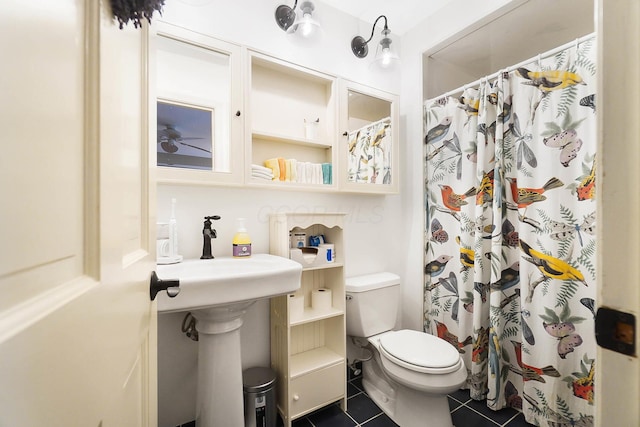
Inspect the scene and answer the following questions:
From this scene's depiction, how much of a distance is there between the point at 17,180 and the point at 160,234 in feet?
3.84

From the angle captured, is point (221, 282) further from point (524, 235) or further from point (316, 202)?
point (524, 235)

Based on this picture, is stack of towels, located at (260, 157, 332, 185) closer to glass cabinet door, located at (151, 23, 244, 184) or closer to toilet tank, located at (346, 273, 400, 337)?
glass cabinet door, located at (151, 23, 244, 184)

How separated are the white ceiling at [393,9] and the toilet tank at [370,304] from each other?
1783 millimetres

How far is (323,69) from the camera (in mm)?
1735

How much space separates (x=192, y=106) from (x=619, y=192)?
147 centimetres

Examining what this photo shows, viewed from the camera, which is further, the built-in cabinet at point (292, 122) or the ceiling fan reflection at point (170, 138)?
the built-in cabinet at point (292, 122)

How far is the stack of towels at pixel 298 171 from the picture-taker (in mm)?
1529

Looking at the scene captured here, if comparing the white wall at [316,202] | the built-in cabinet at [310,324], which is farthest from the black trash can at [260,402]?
the white wall at [316,202]

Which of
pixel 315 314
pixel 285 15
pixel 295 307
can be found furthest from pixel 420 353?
pixel 285 15

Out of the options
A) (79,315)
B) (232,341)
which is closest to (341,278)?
(232,341)

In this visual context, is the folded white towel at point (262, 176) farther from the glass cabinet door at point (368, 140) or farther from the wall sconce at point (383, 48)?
the wall sconce at point (383, 48)

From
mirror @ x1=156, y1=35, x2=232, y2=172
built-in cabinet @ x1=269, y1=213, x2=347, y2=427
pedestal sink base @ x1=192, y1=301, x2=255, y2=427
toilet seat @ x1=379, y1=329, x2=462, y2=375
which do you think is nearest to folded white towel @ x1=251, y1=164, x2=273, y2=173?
mirror @ x1=156, y1=35, x2=232, y2=172

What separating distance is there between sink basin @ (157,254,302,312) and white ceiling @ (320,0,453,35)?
169 centimetres

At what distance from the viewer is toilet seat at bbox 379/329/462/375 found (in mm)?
1288
